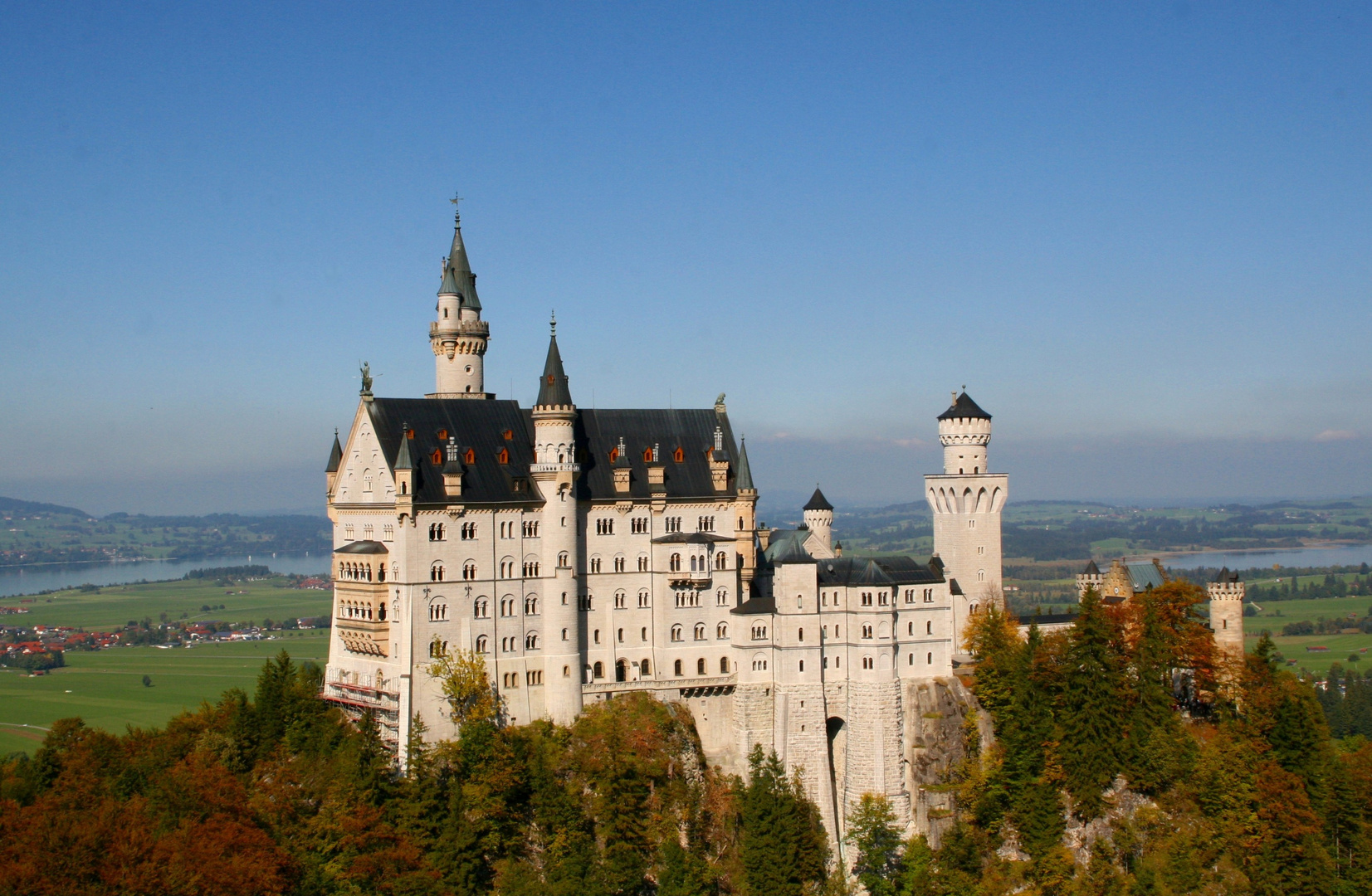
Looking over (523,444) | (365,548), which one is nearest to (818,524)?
(523,444)

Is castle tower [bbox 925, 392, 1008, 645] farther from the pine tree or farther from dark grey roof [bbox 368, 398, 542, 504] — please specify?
dark grey roof [bbox 368, 398, 542, 504]

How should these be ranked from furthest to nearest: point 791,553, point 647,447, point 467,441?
point 647,447
point 791,553
point 467,441

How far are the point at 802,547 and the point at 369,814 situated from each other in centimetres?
3346

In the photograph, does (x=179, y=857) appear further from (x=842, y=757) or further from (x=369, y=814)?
(x=842, y=757)

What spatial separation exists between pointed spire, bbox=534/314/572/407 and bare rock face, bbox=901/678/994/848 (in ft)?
90.5

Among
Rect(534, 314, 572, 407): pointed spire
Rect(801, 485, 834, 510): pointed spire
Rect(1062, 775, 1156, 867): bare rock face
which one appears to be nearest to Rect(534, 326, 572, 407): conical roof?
Rect(534, 314, 572, 407): pointed spire

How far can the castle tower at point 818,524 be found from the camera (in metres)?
91.2

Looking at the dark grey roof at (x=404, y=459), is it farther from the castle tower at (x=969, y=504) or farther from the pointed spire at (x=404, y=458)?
the castle tower at (x=969, y=504)

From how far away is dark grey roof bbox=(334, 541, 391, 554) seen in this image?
7875 cm

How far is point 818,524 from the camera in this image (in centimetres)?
9244

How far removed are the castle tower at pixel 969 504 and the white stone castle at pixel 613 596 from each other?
483 cm

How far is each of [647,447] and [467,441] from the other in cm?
1248

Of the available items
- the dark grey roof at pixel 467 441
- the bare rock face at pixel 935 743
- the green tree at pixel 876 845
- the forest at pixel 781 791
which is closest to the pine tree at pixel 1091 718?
the forest at pixel 781 791

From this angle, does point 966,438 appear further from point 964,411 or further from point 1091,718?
point 1091,718
